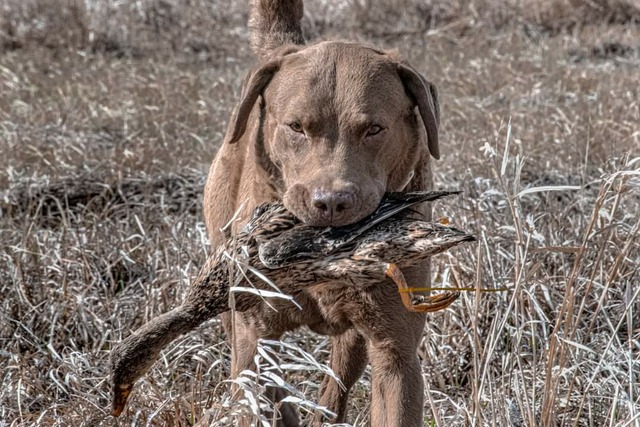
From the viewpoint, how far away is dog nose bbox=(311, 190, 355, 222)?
3396 mm

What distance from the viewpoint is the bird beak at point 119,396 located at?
3.44 meters

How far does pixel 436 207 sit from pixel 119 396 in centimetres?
234

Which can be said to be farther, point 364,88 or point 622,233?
point 622,233

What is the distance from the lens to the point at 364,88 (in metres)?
3.84

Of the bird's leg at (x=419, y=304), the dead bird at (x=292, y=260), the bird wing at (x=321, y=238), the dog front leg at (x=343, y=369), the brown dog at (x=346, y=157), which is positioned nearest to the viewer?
the bird's leg at (x=419, y=304)

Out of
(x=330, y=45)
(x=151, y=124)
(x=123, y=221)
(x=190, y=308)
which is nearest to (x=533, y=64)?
(x=151, y=124)

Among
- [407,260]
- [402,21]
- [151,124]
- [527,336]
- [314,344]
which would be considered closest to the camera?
[407,260]

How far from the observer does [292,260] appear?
327 cm

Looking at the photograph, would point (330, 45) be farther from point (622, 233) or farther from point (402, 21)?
point (402, 21)

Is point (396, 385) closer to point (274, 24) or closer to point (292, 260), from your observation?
point (292, 260)

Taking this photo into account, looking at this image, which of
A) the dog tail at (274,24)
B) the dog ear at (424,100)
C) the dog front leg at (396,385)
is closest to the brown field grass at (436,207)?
the dog front leg at (396,385)

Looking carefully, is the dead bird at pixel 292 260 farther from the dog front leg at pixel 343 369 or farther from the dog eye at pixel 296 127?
the dog front leg at pixel 343 369

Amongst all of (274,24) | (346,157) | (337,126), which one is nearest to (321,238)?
(346,157)

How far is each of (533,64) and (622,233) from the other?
16.3 ft
